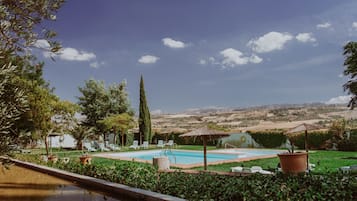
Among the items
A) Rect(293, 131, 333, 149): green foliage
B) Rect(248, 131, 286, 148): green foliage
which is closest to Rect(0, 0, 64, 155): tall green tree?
Rect(293, 131, 333, 149): green foliage

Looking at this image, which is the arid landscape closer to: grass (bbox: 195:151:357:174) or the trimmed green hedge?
grass (bbox: 195:151:357:174)

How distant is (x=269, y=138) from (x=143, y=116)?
11.7 metres

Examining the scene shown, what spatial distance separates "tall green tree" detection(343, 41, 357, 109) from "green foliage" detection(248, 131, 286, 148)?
344 inches

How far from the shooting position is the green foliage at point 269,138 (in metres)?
25.4

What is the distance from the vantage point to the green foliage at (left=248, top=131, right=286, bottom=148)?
2538 centimetres

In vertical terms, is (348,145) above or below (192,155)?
above

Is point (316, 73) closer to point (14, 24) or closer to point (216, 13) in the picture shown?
point (216, 13)

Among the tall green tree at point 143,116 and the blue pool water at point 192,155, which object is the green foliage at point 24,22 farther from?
the tall green tree at point 143,116

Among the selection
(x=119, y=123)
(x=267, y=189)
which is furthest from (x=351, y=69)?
(x=119, y=123)

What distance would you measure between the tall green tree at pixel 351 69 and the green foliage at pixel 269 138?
8.75 meters

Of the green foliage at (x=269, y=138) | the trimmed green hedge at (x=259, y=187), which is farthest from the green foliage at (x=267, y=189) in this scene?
the green foliage at (x=269, y=138)

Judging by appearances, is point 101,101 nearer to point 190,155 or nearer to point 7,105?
point 190,155

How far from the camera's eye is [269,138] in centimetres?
2619

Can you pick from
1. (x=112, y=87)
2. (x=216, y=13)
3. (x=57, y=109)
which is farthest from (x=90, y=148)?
(x=216, y=13)
